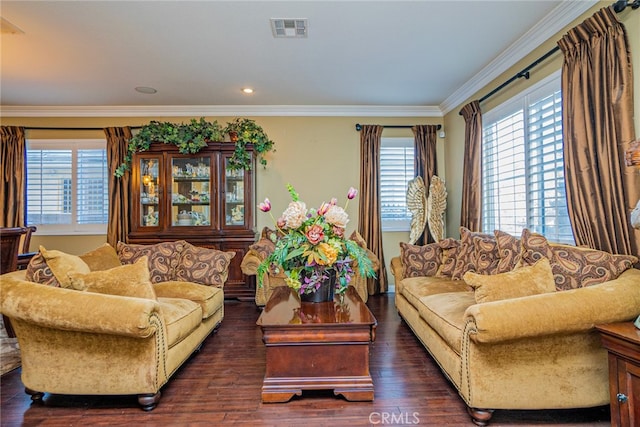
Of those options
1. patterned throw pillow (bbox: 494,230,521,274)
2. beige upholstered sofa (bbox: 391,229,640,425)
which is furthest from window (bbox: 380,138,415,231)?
beige upholstered sofa (bbox: 391,229,640,425)

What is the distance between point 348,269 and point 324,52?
7.16 feet

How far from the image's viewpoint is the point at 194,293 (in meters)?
2.90

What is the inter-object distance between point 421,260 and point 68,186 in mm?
5099

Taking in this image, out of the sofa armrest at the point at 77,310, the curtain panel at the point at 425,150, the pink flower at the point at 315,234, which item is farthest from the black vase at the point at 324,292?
the curtain panel at the point at 425,150

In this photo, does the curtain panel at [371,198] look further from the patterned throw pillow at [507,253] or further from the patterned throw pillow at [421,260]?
the patterned throw pillow at [507,253]

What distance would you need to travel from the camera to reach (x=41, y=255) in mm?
2160

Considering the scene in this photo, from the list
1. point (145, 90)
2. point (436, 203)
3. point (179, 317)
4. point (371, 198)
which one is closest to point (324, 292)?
point (179, 317)

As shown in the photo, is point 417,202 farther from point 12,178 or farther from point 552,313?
point 12,178

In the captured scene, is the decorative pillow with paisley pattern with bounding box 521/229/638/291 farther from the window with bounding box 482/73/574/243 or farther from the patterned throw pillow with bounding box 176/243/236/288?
the patterned throw pillow with bounding box 176/243/236/288

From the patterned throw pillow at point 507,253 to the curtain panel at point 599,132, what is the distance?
16.0 inches

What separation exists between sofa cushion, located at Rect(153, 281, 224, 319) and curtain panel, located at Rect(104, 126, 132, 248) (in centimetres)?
226

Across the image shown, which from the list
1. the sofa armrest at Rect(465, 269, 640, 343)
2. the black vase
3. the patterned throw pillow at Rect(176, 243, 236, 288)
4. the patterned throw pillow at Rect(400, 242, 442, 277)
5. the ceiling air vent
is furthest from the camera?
the patterned throw pillow at Rect(400, 242, 442, 277)

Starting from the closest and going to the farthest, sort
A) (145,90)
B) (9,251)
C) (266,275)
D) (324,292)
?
(324,292) < (9,251) < (266,275) < (145,90)

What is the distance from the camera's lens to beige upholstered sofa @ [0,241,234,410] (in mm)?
1852
